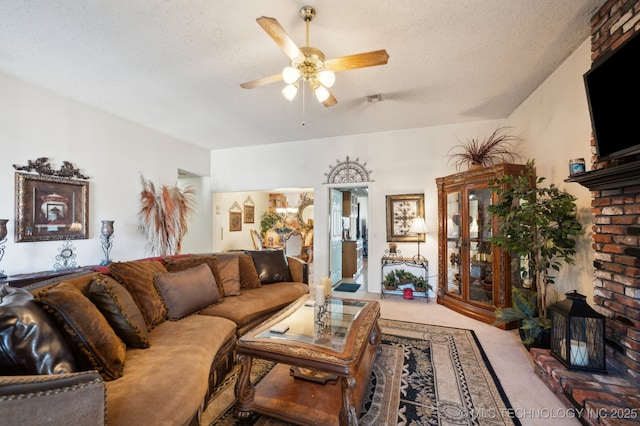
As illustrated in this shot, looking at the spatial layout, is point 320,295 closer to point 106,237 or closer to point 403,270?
point 403,270

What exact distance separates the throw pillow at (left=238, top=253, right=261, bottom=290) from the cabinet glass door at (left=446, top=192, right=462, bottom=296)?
280 centimetres

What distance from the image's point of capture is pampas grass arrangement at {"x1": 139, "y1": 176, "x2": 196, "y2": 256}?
425cm

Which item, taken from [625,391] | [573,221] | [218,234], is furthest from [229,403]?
[218,234]

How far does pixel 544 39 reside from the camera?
7.50ft

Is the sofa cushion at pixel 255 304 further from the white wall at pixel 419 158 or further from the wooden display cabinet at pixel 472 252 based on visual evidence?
the wooden display cabinet at pixel 472 252

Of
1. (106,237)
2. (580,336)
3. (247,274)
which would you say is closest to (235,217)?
(106,237)

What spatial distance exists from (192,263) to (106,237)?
1.87 meters

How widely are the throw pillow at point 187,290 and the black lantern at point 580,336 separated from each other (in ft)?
9.32

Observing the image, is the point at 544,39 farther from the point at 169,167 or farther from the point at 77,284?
the point at 169,167

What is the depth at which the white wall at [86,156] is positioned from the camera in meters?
2.88

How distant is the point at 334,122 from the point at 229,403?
3776 millimetres

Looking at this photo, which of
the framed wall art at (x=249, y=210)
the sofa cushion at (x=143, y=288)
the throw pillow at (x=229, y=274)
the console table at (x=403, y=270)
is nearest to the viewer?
the sofa cushion at (x=143, y=288)

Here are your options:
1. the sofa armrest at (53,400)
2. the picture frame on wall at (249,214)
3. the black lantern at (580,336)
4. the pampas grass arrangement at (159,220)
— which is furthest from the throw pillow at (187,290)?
the picture frame on wall at (249,214)

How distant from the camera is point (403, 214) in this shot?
4609 mm
